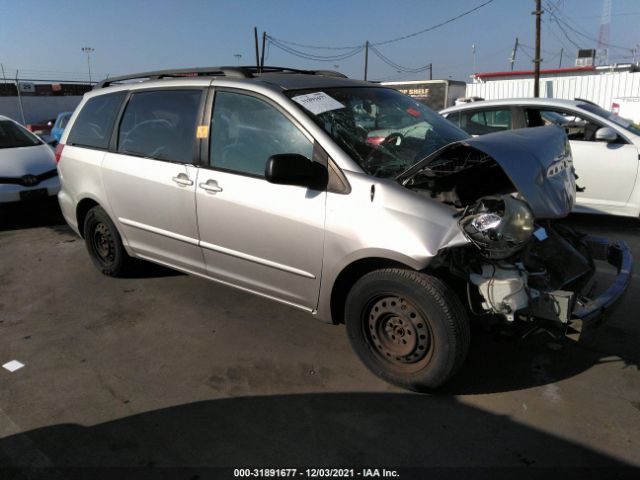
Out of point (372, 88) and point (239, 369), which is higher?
point (372, 88)

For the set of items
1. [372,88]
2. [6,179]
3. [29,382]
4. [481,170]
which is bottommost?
[29,382]

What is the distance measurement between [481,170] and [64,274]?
419cm

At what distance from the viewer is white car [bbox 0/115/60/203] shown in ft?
22.0

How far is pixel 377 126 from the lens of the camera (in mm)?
3475

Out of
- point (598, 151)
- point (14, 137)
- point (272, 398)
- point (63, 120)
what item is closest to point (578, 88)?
point (598, 151)

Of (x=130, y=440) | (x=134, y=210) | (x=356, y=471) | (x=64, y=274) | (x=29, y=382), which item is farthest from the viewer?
(x=64, y=274)

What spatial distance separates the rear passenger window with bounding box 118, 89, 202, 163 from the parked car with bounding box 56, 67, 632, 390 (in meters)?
0.01

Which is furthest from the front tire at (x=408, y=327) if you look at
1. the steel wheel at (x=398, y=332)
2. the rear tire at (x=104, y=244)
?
the rear tire at (x=104, y=244)

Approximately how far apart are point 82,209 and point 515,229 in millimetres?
4006

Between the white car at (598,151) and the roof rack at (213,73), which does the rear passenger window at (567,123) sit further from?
the roof rack at (213,73)

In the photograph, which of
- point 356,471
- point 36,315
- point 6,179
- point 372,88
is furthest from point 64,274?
point 356,471

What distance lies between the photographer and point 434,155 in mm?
2809

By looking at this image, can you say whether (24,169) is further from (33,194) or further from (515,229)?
(515,229)

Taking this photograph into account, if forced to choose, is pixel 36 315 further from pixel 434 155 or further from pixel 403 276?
pixel 434 155
